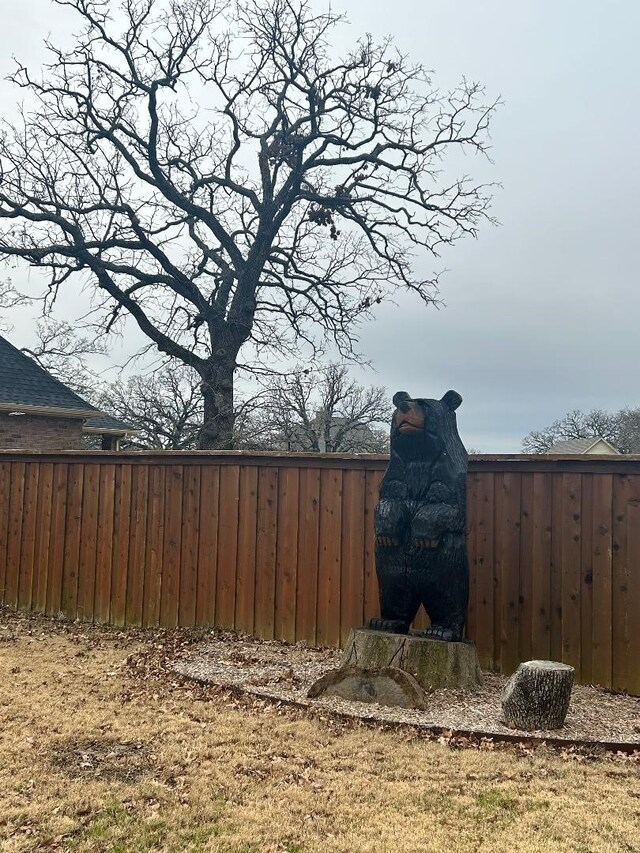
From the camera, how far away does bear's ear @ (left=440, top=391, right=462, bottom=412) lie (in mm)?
6117

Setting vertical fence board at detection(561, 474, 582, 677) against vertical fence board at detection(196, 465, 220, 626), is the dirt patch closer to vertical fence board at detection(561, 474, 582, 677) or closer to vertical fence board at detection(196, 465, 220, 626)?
vertical fence board at detection(196, 465, 220, 626)

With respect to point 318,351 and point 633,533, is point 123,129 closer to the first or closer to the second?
point 318,351

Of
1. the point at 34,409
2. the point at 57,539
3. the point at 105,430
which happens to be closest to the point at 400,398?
the point at 57,539

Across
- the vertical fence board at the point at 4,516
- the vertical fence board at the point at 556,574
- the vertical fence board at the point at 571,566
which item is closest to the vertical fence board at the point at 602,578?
the vertical fence board at the point at 571,566

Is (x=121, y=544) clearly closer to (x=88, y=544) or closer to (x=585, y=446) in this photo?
(x=88, y=544)

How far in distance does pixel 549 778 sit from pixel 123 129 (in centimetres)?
1590

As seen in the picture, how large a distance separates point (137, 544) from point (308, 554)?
2113 mm

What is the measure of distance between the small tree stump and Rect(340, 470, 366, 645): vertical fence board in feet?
8.51

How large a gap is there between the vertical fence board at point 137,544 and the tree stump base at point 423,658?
11.3 ft

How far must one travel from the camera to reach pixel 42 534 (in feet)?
29.7

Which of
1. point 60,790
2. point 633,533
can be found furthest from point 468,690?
point 60,790

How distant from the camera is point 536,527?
6504 millimetres

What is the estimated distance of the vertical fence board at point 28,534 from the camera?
908cm

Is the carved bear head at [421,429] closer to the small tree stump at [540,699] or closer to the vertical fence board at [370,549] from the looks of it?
the vertical fence board at [370,549]
